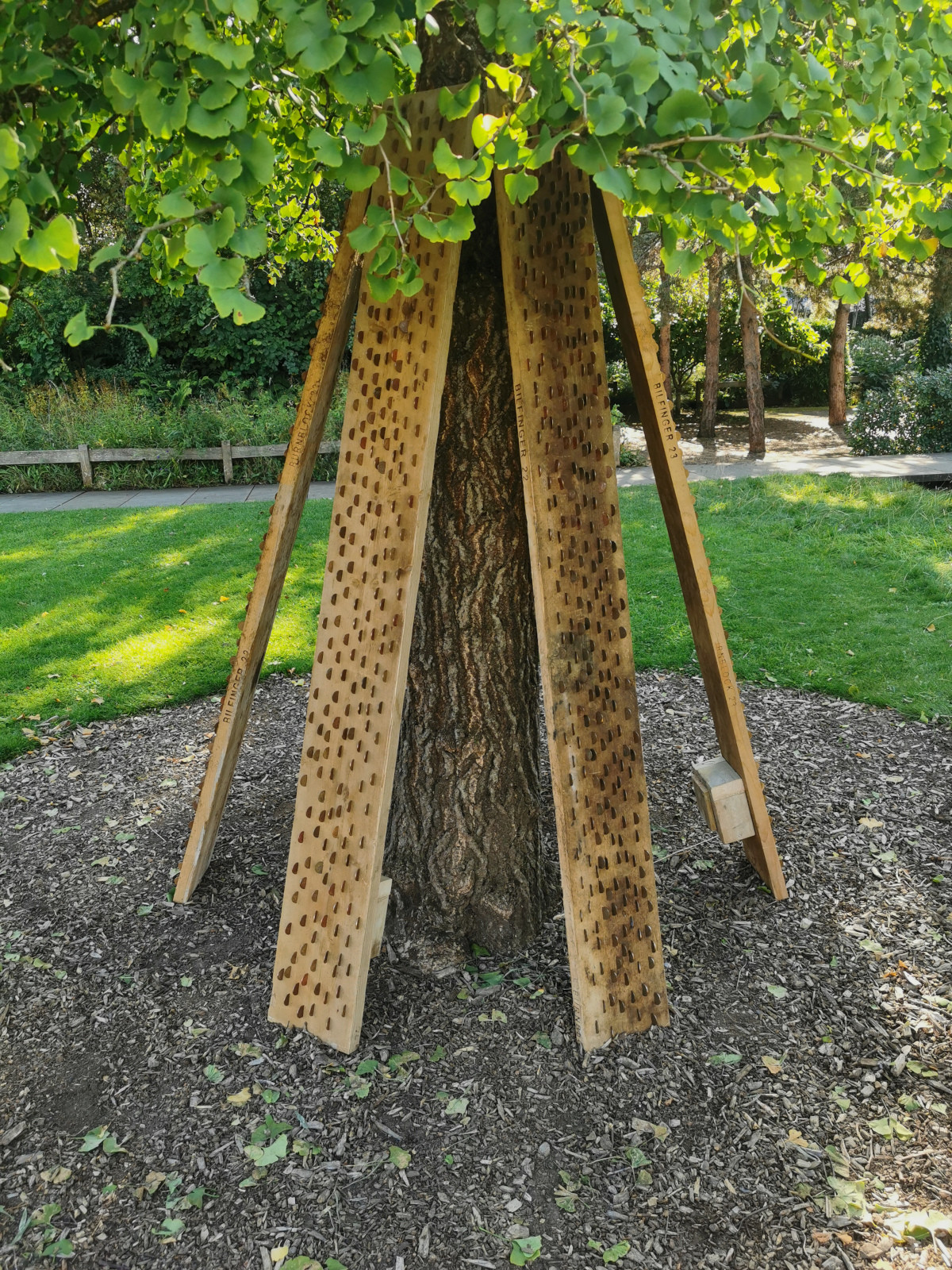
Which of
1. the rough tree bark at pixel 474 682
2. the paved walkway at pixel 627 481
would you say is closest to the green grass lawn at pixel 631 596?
the paved walkway at pixel 627 481

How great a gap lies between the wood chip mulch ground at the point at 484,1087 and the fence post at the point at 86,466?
9.61m

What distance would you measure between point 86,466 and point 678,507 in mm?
11196

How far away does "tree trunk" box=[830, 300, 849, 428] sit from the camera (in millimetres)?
16562

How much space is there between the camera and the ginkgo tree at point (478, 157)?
1633 millimetres

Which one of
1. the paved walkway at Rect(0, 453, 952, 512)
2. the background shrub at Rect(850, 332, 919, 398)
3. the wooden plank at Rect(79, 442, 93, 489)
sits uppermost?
the background shrub at Rect(850, 332, 919, 398)

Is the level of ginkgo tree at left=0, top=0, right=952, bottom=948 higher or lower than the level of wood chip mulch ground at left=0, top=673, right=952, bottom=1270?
higher

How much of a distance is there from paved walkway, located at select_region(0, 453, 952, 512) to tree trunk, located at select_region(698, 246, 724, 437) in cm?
206

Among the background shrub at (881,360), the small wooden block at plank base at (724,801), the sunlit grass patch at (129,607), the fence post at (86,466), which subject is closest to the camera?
the small wooden block at plank base at (724,801)

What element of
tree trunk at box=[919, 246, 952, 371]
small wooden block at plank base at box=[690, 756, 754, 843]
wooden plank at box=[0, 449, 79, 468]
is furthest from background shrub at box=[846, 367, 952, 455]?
small wooden block at plank base at box=[690, 756, 754, 843]

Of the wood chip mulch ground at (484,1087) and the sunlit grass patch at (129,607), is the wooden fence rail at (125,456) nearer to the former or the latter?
the sunlit grass patch at (129,607)

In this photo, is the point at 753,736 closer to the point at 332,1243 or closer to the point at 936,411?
the point at 332,1243

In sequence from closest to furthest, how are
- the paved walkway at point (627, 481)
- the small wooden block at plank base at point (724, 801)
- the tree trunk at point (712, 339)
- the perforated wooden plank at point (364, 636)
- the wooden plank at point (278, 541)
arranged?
1. the perforated wooden plank at point (364, 636)
2. the wooden plank at point (278, 541)
3. the small wooden block at plank base at point (724, 801)
4. the paved walkway at point (627, 481)
5. the tree trunk at point (712, 339)

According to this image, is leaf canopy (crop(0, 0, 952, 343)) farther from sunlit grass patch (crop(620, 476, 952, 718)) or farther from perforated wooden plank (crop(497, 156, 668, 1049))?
sunlit grass patch (crop(620, 476, 952, 718))

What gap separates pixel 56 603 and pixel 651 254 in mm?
10405
